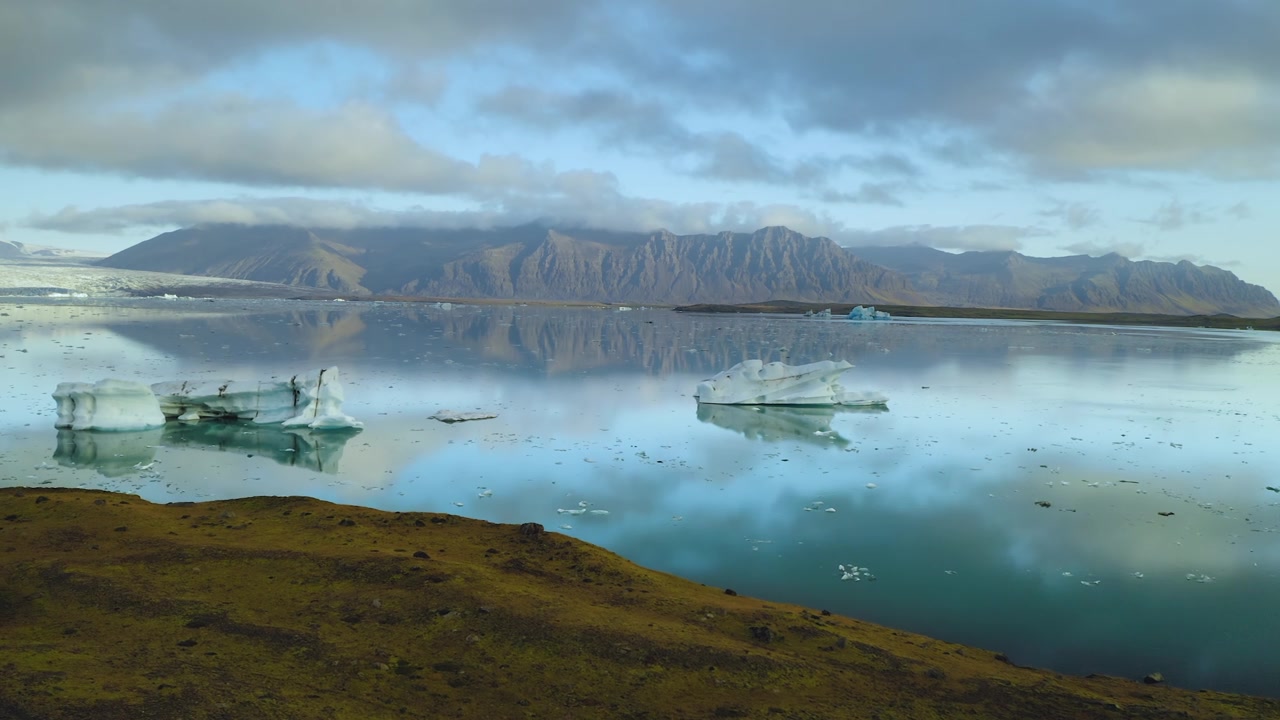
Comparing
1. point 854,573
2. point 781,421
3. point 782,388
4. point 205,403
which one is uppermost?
point 782,388

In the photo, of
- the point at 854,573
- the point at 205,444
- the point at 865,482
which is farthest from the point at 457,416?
the point at 854,573

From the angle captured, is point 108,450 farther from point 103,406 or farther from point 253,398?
point 253,398

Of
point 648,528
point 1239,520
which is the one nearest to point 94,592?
point 648,528

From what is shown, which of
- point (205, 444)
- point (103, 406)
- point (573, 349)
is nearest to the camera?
point (205, 444)

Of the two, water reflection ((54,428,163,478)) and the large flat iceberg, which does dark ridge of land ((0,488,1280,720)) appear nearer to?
water reflection ((54,428,163,478))

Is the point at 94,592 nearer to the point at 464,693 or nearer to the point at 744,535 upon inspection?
the point at 464,693

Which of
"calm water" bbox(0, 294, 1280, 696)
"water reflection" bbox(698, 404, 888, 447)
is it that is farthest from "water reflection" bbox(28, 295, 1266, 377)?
"water reflection" bbox(698, 404, 888, 447)
